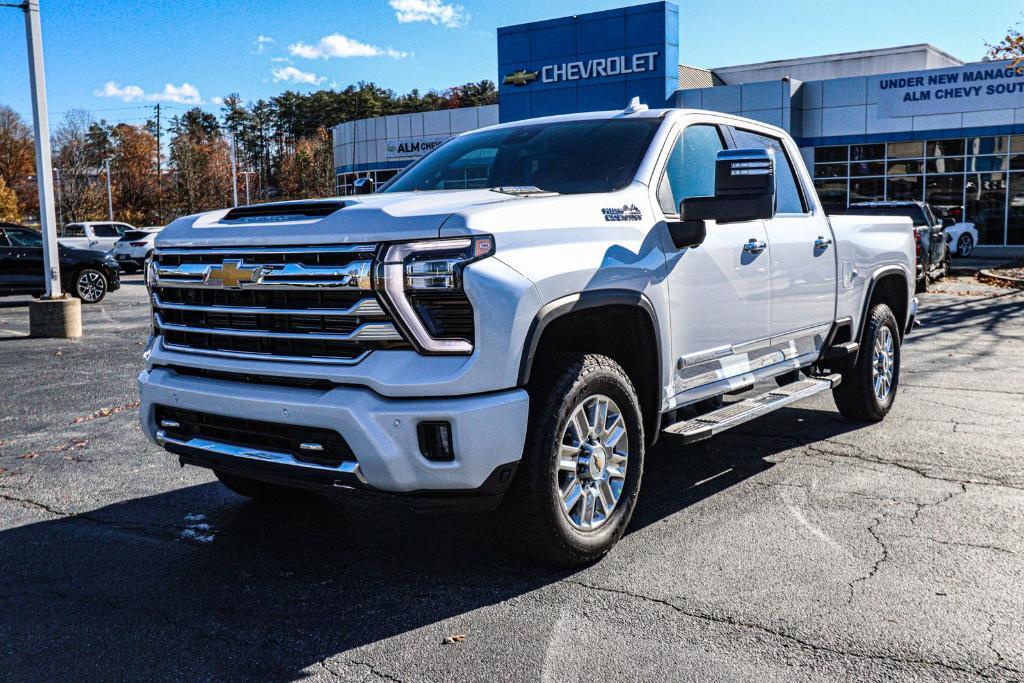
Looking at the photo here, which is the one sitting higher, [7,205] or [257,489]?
[7,205]

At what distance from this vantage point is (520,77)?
→ 129 ft

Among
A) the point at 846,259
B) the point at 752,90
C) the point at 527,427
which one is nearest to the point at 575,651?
the point at 527,427

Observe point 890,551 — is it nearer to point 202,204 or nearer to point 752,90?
point 752,90

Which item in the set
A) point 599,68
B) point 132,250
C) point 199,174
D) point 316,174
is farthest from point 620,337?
point 199,174

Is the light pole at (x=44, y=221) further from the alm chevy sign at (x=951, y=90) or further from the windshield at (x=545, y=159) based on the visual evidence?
the alm chevy sign at (x=951, y=90)

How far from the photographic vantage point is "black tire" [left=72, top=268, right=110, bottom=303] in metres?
19.3

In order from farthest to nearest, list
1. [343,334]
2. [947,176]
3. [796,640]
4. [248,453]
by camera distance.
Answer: [947,176] < [248,453] < [343,334] < [796,640]

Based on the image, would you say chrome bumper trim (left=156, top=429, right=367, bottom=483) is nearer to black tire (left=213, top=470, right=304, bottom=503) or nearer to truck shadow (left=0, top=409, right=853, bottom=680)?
truck shadow (left=0, top=409, right=853, bottom=680)

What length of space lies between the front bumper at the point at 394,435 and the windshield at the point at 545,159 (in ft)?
4.42

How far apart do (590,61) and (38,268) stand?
24.7 metres

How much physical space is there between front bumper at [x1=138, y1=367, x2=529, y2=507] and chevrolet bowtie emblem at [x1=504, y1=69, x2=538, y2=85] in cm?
3694

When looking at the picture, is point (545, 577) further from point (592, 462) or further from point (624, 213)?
point (624, 213)

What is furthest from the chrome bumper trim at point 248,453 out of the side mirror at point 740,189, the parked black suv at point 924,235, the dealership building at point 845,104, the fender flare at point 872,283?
the dealership building at point 845,104

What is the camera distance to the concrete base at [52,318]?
13047 mm
